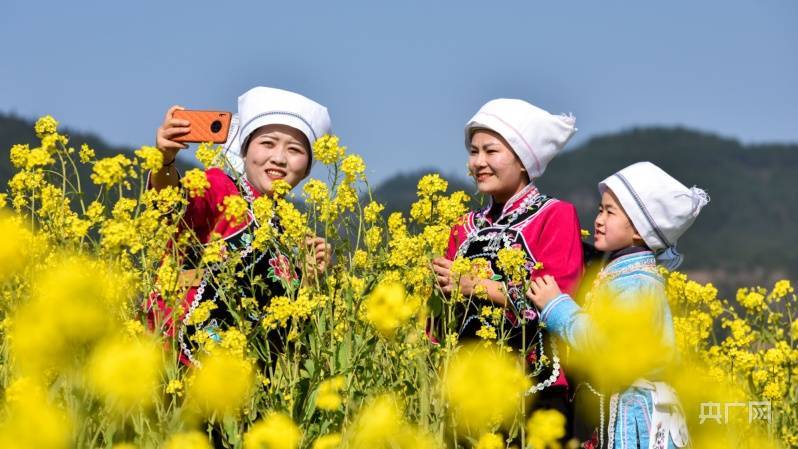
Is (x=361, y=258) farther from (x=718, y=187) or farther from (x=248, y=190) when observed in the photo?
(x=718, y=187)

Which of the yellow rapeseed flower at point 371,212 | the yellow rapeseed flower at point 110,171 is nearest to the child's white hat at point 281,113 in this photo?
the yellow rapeseed flower at point 371,212

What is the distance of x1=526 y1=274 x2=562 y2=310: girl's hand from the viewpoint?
3229mm

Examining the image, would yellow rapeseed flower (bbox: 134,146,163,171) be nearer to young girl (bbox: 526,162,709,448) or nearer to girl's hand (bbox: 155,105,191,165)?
girl's hand (bbox: 155,105,191,165)

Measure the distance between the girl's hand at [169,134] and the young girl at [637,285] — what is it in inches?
41.2

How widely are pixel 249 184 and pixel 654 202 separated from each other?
1.20 metres

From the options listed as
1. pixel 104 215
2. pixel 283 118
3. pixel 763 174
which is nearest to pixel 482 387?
pixel 104 215

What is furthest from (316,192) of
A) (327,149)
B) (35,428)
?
(35,428)

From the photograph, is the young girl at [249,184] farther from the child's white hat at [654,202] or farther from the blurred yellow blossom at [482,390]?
the child's white hat at [654,202]

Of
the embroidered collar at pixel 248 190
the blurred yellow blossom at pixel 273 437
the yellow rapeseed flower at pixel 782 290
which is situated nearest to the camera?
the blurred yellow blossom at pixel 273 437

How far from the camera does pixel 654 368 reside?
317cm

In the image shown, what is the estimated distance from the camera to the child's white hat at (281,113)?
11.8 ft

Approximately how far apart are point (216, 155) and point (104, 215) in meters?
0.54

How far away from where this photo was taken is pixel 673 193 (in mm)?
3406

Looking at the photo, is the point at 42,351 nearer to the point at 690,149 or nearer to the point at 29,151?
the point at 29,151
